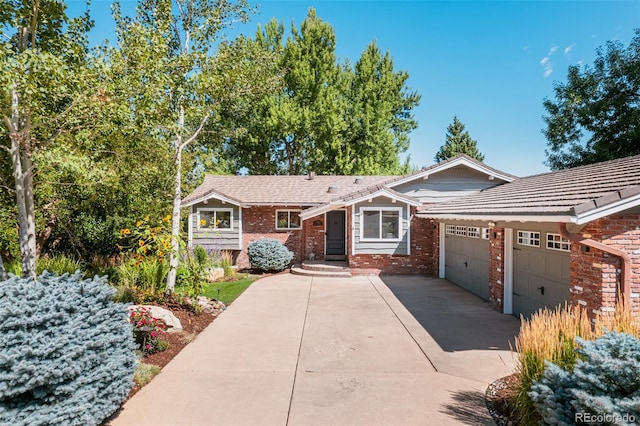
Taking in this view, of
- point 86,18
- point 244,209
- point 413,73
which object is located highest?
point 413,73

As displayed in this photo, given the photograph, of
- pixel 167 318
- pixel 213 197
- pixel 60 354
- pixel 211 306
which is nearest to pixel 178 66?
pixel 167 318

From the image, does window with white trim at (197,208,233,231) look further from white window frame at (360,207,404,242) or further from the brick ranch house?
white window frame at (360,207,404,242)

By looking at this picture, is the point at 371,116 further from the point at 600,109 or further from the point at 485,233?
the point at 485,233

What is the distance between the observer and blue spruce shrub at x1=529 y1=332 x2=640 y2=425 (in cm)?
264

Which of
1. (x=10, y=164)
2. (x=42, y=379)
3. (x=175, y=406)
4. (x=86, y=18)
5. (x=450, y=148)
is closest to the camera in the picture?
A: (x=42, y=379)

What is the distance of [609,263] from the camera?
16.8ft

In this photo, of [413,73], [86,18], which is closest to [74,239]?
[86,18]

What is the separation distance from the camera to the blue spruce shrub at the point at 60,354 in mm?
3098

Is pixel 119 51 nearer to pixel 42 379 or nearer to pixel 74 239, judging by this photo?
pixel 42 379

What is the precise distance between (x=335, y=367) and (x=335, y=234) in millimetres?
11798

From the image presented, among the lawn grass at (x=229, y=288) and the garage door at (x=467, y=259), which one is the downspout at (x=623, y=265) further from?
the lawn grass at (x=229, y=288)

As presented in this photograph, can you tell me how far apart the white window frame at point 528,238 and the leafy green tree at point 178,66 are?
27.1 feet

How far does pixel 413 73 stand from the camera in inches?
1089

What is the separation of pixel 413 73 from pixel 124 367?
1140 inches
